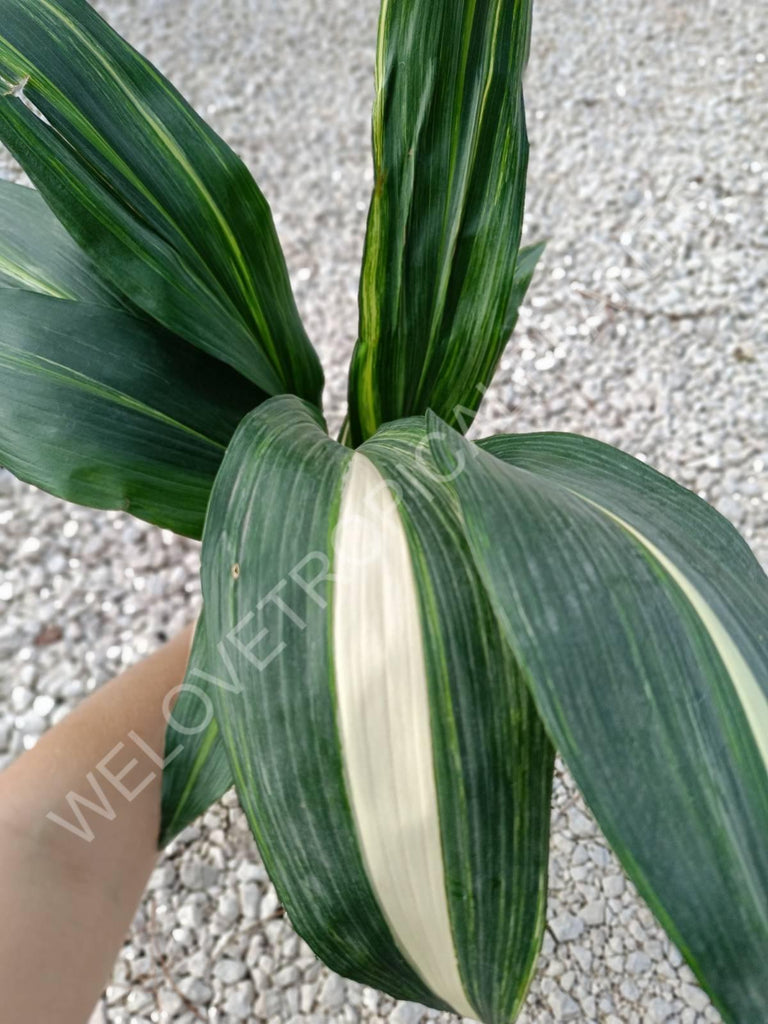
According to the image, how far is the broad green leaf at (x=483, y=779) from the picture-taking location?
1.17 ft

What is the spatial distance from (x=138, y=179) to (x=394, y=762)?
1.34ft

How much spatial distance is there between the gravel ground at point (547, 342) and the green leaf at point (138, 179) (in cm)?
66

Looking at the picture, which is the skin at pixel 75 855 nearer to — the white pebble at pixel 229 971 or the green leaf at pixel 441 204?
the white pebble at pixel 229 971

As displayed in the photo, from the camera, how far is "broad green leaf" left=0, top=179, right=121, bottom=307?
0.64 meters

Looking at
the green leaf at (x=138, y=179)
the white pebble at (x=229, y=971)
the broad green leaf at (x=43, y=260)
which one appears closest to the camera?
the green leaf at (x=138, y=179)

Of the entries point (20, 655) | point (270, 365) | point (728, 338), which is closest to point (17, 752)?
point (20, 655)

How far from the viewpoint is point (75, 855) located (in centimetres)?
66

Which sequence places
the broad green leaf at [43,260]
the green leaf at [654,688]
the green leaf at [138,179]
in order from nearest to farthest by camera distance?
1. the green leaf at [654,688]
2. the green leaf at [138,179]
3. the broad green leaf at [43,260]

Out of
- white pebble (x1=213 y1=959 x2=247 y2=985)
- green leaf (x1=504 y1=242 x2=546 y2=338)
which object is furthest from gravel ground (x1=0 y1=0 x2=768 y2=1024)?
green leaf (x1=504 y1=242 x2=546 y2=338)

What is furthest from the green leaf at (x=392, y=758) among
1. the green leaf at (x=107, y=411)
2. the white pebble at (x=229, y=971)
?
the white pebble at (x=229, y=971)

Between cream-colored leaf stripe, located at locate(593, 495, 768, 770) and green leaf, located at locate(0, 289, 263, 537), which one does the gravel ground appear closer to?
green leaf, located at locate(0, 289, 263, 537)

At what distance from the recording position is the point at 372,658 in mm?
357

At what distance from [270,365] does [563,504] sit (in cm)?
34

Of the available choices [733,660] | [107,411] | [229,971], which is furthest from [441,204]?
[229,971]
